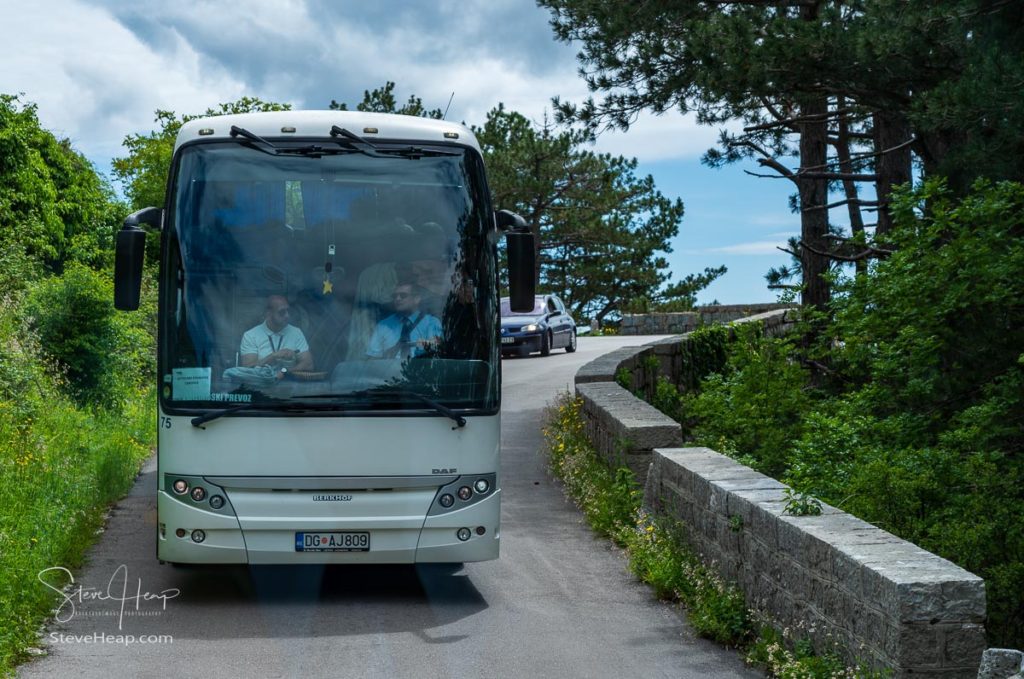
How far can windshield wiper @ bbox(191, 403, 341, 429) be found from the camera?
8.00m

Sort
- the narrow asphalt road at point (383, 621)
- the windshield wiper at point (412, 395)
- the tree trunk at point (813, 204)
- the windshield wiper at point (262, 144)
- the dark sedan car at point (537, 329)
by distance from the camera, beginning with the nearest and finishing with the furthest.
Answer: the narrow asphalt road at point (383, 621) < the windshield wiper at point (412, 395) < the windshield wiper at point (262, 144) < the tree trunk at point (813, 204) < the dark sedan car at point (537, 329)

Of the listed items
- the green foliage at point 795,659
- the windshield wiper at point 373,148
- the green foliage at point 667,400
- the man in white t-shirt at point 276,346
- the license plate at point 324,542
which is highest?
the windshield wiper at point 373,148

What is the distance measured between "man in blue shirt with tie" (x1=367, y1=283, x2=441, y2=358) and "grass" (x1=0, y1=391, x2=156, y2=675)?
263cm

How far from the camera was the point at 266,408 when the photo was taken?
26.5ft

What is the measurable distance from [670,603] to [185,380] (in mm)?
3493

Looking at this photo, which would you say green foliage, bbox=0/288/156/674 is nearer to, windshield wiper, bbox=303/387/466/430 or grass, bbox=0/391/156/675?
grass, bbox=0/391/156/675

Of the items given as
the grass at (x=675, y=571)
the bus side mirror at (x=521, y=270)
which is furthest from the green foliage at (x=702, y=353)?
the bus side mirror at (x=521, y=270)

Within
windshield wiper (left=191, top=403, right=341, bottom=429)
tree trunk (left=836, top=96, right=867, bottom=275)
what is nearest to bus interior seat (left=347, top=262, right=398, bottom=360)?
windshield wiper (left=191, top=403, right=341, bottom=429)

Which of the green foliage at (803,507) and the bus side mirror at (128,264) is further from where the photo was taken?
the bus side mirror at (128,264)

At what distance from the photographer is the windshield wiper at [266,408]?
7996mm

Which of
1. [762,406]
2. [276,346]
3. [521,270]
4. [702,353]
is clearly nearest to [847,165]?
[702,353]

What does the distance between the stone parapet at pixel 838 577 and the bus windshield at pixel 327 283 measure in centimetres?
171

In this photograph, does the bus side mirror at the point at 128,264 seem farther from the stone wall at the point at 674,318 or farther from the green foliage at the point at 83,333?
the stone wall at the point at 674,318

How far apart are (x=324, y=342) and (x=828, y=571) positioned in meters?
3.61
